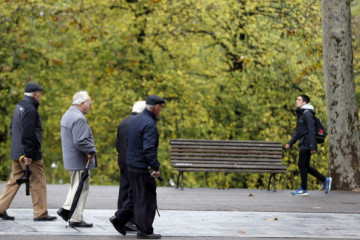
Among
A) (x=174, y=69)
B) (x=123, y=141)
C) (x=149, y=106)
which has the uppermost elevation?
(x=174, y=69)

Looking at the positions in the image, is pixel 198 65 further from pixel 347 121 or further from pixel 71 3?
pixel 347 121

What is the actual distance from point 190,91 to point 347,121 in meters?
10.0

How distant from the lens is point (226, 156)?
587 inches

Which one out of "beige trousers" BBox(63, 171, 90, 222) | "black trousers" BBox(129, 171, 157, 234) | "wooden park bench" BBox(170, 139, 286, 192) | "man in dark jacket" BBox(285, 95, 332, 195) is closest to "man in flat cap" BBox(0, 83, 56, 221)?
"beige trousers" BBox(63, 171, 90, 222)

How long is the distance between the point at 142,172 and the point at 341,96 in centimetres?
763

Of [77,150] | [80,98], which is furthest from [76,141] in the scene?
[80,98]

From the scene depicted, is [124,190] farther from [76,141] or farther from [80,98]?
[80,98]

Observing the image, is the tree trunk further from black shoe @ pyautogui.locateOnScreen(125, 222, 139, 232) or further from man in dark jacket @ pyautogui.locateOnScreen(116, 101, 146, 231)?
black shoe @ pyautogui.locateOnScreen(125, 222, 139, 232)

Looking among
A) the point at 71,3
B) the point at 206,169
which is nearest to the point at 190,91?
the point at 71,3

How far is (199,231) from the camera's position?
8.52 m

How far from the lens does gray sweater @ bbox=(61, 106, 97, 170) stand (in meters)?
8.70

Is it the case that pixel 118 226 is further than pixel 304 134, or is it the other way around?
pixel 304 134

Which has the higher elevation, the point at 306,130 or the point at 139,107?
the point at 139,107

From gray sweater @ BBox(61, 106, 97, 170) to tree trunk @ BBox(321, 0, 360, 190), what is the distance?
731 cm
